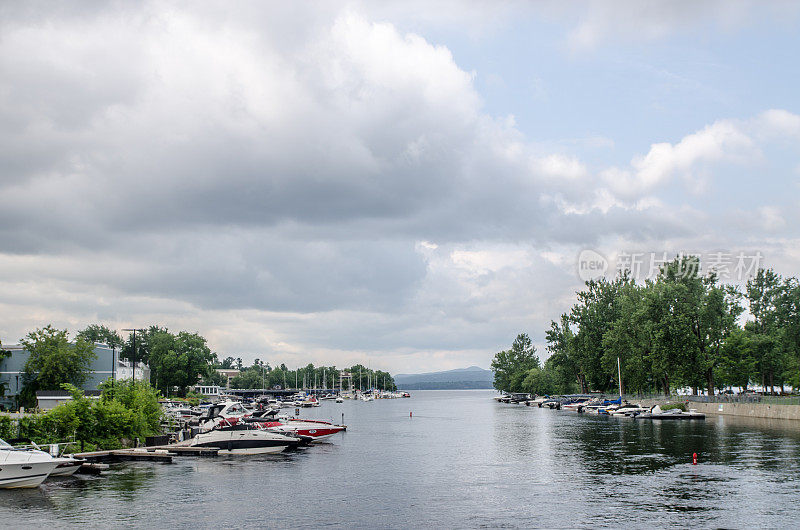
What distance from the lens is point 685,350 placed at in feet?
381

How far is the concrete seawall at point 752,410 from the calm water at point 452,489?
76.5ft

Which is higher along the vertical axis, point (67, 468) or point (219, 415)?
point (67, 468)

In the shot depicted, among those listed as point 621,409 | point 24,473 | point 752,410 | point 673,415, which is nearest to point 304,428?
point 24,473

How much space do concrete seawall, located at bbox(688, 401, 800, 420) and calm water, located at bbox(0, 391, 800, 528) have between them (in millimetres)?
23312

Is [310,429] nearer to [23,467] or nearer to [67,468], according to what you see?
[67,468]

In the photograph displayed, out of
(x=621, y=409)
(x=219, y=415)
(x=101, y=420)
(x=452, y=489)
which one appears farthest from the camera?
(x=621, y=409)

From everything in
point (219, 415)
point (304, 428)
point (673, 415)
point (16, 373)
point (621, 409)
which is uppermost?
point (16, 373)

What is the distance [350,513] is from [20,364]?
326 ft

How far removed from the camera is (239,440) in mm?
61062

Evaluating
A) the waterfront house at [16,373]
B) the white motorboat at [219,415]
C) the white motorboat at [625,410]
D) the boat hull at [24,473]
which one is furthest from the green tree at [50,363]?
the white motorboat at [625,410]

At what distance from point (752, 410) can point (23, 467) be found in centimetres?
9582

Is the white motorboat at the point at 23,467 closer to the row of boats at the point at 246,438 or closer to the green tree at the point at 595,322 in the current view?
the row of boats at the point at 246,438

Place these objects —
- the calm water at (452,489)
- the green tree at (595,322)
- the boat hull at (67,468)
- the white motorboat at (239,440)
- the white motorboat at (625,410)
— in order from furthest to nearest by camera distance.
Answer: the green tree at (595,322) → the white motorboat at (625,410) → the white motorboat at (239,440) → the boat hull at (67,468) → the calm water at (452,489)

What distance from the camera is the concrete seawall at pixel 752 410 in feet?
294
